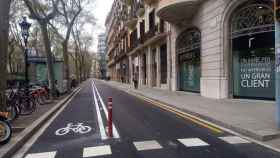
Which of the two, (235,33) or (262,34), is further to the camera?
(235,33)

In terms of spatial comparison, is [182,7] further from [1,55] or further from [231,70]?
[1,55]

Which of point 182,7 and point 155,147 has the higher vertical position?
point 182,7

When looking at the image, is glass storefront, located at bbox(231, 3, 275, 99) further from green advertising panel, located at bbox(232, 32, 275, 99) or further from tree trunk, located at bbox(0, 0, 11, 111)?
tree trunk, located at bbox(0, 0, 11, 111)

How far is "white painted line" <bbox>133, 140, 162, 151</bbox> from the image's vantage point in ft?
22.7

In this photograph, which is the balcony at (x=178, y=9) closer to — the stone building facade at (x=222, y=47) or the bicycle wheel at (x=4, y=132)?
the stone building facade at (x=222, y=47)

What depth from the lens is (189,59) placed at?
2281 cm

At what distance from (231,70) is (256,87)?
1.94 meters

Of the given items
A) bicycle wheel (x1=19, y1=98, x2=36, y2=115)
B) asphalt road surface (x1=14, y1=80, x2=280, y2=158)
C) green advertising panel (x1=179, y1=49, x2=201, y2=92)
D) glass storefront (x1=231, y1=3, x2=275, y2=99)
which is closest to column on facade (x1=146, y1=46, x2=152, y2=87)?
green advertising panel (x1=179, y1=49, x2=201, y2=92)

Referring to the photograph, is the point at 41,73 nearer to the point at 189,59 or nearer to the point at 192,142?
the point at 189,59

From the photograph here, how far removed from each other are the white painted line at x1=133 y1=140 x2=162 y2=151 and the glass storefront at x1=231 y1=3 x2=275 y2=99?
29.2 ft

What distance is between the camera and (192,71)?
73.8 feet

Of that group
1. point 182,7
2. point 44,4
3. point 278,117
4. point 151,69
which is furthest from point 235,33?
point 151,69

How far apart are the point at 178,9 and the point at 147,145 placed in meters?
14.9

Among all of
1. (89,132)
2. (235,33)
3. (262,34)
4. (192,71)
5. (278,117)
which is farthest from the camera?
(192,71)
